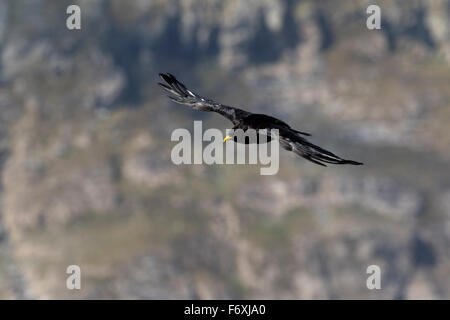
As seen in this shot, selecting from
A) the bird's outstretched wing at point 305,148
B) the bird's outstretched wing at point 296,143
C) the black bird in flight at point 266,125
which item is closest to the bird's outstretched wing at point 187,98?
the black bird in flight at point 266,125

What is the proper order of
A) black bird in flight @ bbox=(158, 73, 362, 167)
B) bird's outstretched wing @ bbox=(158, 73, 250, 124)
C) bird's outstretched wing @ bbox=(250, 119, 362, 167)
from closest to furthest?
bird's outstretched wing @ bbox=(250, 119, 362, 167) → black bird in flight @ bbox=(158, 73, 362, 167) → bird's outstretched wing @ bbox=(158, 73, 250, 124)

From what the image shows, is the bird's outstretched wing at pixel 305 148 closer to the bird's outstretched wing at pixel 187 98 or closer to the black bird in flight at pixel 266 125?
the black bird in flight at pixel 266 125

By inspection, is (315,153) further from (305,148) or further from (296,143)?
(296,143)

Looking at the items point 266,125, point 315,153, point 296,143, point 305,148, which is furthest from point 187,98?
point 315,153

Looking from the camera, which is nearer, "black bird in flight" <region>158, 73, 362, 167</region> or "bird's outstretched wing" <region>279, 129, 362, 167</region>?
"bird's outstretched wing" <region>279, 129, 362, 167</region>

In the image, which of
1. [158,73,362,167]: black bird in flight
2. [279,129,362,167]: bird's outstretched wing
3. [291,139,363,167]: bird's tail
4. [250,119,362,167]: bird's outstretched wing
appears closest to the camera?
[291,139,363,167]: bird's tail

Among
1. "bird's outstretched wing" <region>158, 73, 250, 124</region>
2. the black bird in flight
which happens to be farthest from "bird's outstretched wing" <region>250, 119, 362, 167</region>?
"bird's outstretched wing" <region>158, 73, 250, 124</region>

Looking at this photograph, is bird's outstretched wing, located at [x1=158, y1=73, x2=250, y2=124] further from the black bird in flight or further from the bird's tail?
the bird's tail
